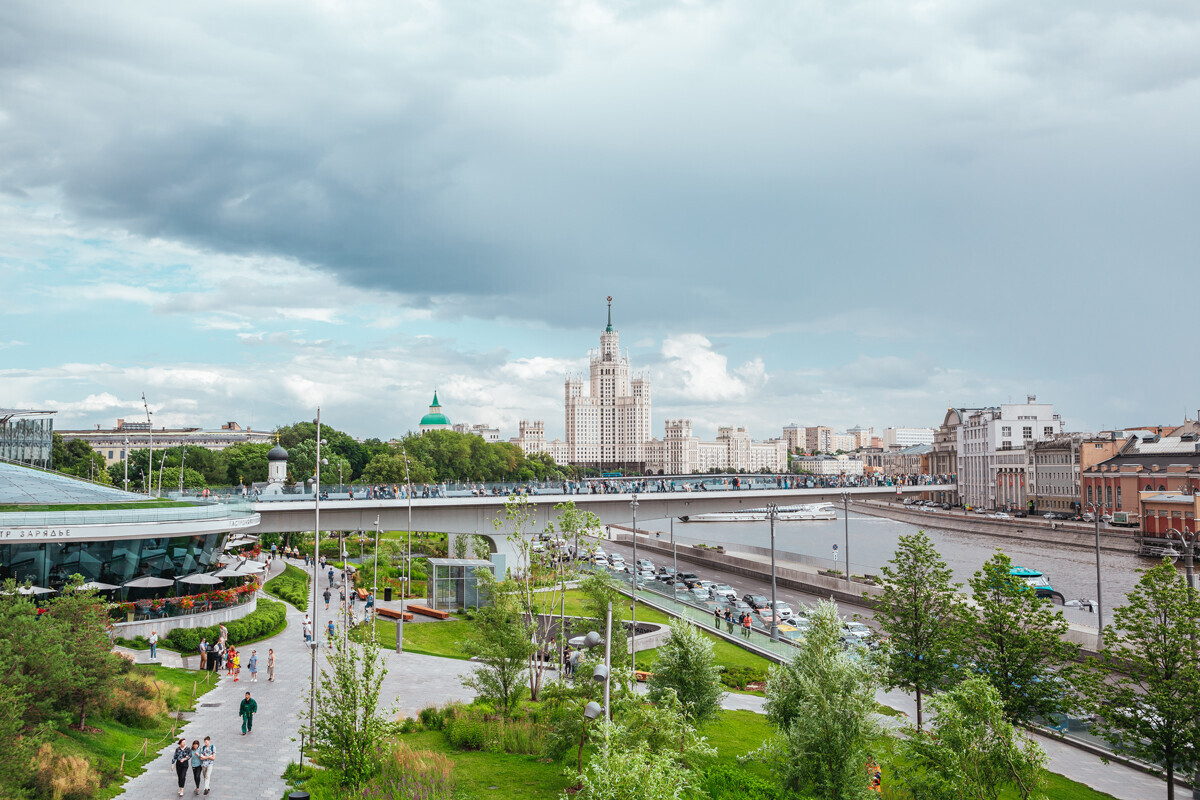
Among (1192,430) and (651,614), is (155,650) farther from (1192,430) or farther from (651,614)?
(1192,430)

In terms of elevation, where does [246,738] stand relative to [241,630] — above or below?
below

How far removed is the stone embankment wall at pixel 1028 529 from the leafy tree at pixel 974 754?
272 ft

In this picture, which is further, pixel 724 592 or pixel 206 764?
pixel 724 592

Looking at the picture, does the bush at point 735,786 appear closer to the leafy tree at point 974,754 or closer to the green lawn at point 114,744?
the leafy tree at point 974,754

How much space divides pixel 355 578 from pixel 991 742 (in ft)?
157

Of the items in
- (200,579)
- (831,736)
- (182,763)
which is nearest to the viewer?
(831,736)

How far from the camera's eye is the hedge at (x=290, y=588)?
46.6m

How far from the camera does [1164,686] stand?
19.9 meters

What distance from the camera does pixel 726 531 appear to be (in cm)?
13875

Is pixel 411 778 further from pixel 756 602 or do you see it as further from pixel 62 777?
pixel 756 602

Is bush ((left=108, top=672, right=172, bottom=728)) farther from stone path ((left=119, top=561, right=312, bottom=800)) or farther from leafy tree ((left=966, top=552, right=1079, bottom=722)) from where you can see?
leafy tree ((left=966, top=552, right=1079, bottom=722))

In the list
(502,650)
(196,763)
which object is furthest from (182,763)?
(502,650)

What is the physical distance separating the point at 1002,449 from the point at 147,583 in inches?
5572

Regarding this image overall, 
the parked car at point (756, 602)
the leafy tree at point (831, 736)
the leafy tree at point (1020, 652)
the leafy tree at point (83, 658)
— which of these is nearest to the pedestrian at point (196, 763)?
the leafy tree at point (83, 658)
